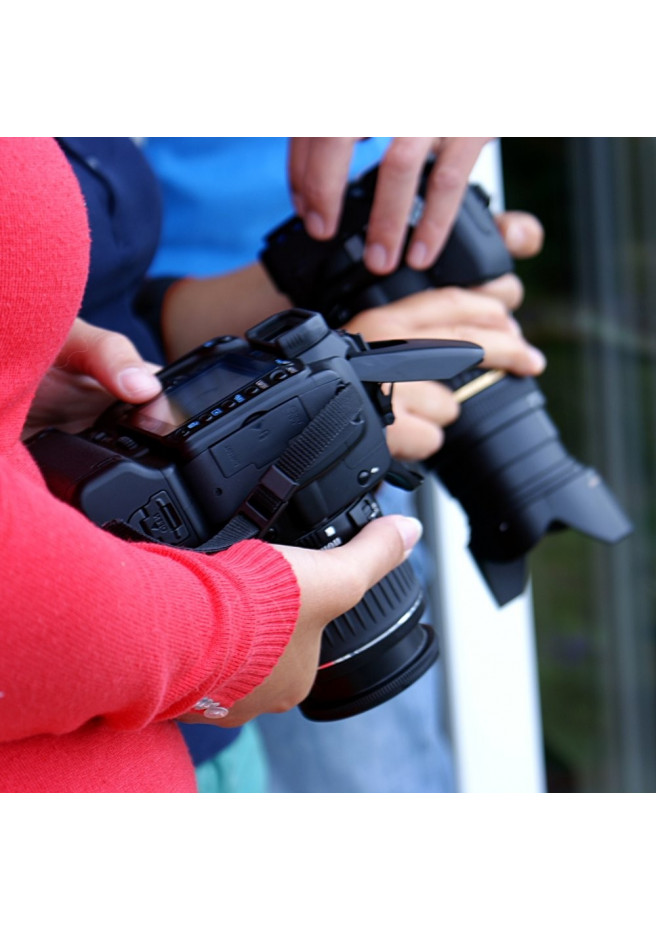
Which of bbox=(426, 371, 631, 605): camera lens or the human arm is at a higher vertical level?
the human arm

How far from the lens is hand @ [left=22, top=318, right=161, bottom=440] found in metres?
0.48

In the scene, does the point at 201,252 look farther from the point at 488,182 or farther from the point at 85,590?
the point at 85,590

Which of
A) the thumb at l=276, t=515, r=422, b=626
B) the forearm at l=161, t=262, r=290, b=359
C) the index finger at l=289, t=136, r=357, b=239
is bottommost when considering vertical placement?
the thumb at l=276, t=515, r=422, b=626

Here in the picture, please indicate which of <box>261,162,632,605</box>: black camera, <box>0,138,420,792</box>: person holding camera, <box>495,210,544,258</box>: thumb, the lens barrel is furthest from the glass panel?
<box>0,138,420,792</box>: person holding camera

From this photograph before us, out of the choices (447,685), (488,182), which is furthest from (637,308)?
(447,685)

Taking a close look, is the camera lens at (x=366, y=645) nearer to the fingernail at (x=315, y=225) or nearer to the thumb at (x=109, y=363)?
the thumb at (x=109, y=363)

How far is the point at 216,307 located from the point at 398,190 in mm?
169

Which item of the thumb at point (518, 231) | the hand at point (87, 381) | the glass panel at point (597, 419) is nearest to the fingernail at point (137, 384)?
the hand at point (87, 381)

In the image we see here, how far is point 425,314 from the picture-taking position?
0.60 metres

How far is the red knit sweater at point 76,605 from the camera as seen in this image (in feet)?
1.03

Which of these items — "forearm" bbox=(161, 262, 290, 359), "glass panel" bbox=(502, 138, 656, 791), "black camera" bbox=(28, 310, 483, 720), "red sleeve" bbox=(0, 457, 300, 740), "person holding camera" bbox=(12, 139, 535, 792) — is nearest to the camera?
"red sleeve" bbox=(0, 457, 300, 740)

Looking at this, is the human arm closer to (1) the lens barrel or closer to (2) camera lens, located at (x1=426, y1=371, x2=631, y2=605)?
(1) the lens barrel

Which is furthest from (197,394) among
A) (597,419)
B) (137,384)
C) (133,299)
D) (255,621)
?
(597,419)

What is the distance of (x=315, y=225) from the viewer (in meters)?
0.62
